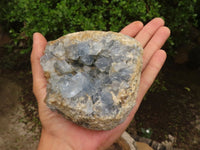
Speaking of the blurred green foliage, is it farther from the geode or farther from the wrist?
the wrist

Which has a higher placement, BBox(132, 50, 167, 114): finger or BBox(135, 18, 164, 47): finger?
BBox(135, 18, 164, 47): finger

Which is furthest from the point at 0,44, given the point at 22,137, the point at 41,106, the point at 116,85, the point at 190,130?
the point at 190,130

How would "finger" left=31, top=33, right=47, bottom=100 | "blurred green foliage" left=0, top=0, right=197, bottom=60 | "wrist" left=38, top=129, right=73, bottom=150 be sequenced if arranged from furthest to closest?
"blurred green foliage" left=0, top=0, right=197, bottom=60 < "finger" left=31, top=33, right=47, bottom=100 < "wrist" left=38, top=129, right=73, bottom=150

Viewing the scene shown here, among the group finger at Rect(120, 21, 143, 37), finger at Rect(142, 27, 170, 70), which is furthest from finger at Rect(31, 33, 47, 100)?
finger at Rect(142, 27, 170, 70)

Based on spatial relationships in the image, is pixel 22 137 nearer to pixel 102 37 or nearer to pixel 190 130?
pixel 102 37

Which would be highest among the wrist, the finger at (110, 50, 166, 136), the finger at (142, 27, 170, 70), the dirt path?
the finger at (142, 27, 170, 70)

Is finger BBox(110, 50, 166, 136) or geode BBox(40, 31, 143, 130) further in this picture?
finger BBox(110, 50, 166, 136)

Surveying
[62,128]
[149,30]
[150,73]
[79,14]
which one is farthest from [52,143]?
[149,30]

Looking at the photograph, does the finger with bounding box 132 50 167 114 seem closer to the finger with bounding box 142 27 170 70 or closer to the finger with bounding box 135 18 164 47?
the finger with bounding box 142 27 170 70

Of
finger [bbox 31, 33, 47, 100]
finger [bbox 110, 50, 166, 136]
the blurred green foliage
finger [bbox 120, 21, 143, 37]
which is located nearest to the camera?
finger [bbox 31, 33, 47, 100]
